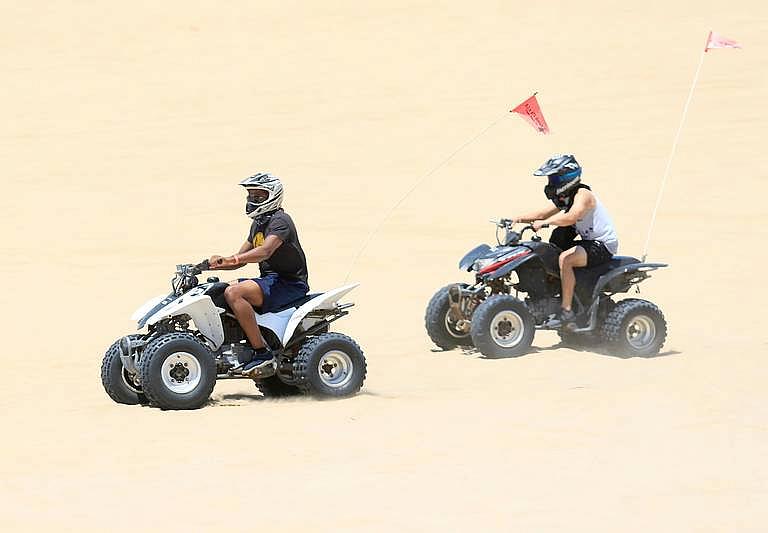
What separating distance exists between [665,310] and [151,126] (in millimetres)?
16054

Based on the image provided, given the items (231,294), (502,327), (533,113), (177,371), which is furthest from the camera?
(533,113)

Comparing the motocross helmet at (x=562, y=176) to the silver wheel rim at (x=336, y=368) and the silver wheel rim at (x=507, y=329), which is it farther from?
the silver wheel rim at (x=336, y=368)

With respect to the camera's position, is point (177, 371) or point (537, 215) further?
point (537, 215)

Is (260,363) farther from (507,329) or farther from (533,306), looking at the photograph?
(533,306)

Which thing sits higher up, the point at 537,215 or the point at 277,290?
the point at 537,215

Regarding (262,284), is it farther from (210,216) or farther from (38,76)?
(38,76)

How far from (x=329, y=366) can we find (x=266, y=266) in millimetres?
928

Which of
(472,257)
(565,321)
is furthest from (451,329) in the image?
(565,321)

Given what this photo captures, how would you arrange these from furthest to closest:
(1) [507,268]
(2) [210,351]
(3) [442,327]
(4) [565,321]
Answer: (3) [442,327], (4) [565,321], (1) [507,268], (2) [210,351]

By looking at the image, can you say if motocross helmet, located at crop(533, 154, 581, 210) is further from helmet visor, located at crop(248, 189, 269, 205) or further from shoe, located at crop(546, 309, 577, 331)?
helmet visor, located at crop(248, 189, 269, 205)

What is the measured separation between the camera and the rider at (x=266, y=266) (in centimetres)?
1113

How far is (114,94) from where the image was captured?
107ft

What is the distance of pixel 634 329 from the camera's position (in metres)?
13.6

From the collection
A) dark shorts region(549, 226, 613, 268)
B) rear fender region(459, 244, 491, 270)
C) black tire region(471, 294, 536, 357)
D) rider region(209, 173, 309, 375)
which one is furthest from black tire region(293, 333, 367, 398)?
dark shorts region(549, 226, 613, 268)
